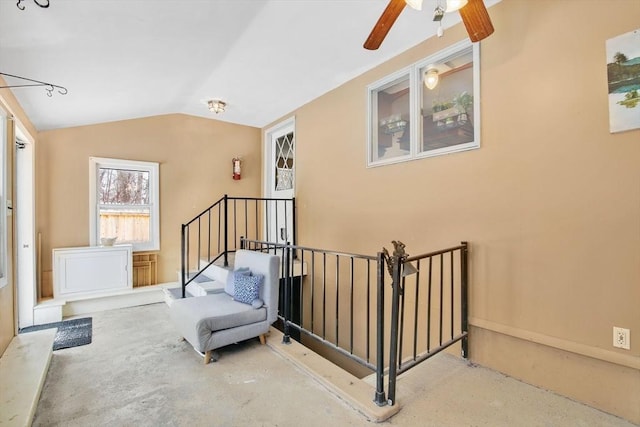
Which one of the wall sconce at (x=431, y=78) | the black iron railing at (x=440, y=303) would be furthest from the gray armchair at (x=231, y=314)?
the wall sconce at (x=431, y=78)

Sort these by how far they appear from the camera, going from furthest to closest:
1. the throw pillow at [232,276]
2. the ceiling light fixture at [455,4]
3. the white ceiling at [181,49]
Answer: the throw pillow at [232,276] → the white ceiling at [181,49] → the ceiling light fixture at [455,4]

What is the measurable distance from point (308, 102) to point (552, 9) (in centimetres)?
290

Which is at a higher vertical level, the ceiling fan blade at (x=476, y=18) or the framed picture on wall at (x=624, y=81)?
the ceiling fan blade at (x=476, y=18)

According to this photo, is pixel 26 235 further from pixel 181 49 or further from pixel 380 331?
pixel 380 331

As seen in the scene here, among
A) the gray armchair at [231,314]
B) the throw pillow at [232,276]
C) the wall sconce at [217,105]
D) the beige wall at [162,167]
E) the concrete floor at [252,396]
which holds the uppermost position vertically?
the wall sconce at [217,105]

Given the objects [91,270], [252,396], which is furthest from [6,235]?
[252,396]

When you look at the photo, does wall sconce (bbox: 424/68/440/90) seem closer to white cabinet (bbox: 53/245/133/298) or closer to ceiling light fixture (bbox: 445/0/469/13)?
Result: ceiling light fixture (bbox: 445/0/469/13)

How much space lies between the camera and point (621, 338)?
1.84 meters

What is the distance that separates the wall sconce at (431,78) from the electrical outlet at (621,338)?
2.21 metres

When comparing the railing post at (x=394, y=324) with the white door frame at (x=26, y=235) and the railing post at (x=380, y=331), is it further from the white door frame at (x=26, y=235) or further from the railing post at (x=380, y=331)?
the white door frame at (x=26, y=235)

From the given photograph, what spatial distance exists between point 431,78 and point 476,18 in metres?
1.17

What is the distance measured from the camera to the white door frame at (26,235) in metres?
3.60

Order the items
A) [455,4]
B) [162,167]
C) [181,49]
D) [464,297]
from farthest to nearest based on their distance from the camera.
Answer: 1. [162,167]
2. [181,49]
3. [464,297]
4. [455,4]

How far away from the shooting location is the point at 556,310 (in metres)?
2.08
